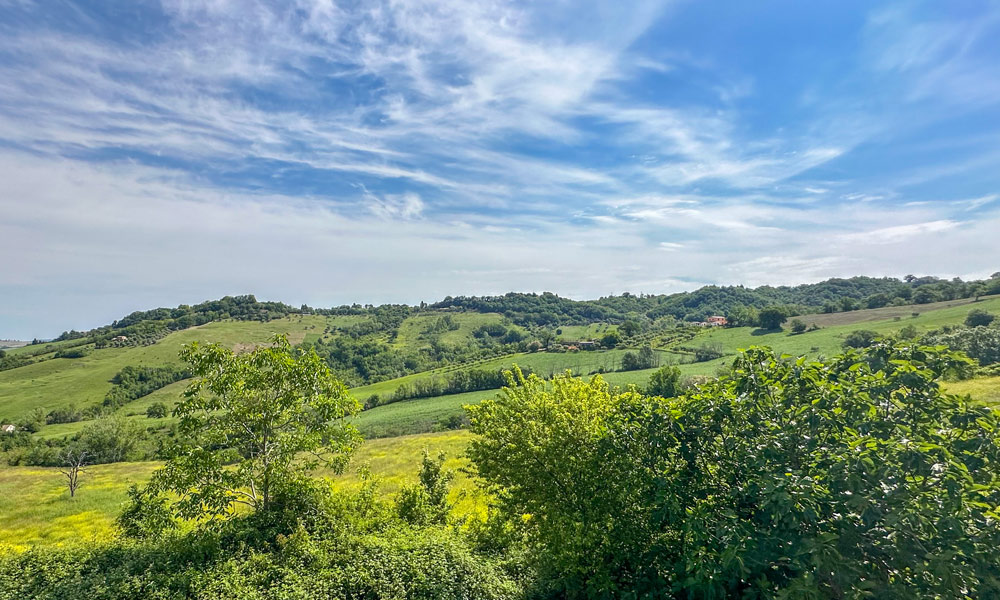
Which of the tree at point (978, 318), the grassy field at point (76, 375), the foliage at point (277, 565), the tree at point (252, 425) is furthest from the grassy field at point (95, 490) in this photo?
the tree at point (978, 318)

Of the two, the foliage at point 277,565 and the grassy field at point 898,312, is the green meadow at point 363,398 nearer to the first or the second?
the grassy field at point 898,312

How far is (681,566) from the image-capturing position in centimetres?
1043

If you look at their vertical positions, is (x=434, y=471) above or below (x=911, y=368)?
below

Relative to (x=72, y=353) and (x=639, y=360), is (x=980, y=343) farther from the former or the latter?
(x=72, y=353)

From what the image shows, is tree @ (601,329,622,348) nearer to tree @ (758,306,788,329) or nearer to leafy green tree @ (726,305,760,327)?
leafy green tree @ (726,305,760,327)

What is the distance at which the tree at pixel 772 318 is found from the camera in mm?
Answer: 123312

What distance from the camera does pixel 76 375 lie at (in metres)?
138

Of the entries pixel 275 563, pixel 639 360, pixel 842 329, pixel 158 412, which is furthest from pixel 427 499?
pixel 158 412

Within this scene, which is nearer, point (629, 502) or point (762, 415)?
point (762, 415)

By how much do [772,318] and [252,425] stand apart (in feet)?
464

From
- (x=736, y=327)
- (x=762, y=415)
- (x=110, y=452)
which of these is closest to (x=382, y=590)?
(x=762, y=415)

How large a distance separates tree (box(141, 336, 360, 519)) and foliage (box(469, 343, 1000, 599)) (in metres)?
6.77

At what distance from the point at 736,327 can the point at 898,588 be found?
150 m

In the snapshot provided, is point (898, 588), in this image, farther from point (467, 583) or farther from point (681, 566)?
point (467, 583)
